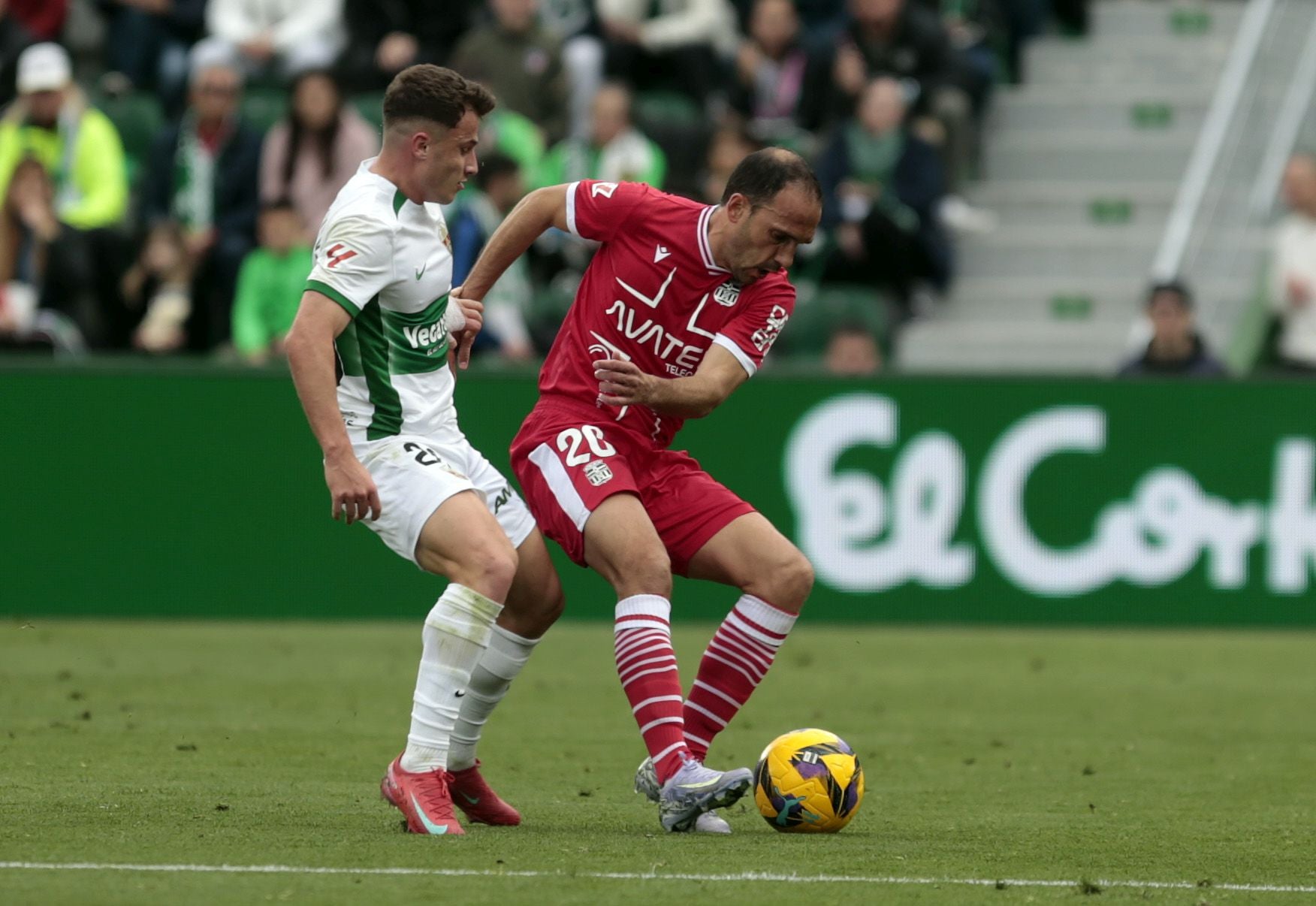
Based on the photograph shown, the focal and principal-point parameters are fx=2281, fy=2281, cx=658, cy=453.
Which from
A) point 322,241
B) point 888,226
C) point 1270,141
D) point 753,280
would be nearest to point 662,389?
point 753,280

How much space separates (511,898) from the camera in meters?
5.48

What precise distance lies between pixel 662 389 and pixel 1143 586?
7861 millimetres

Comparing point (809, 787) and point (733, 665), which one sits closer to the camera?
point (809, 787)

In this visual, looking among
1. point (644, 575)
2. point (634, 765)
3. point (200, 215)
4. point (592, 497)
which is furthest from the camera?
point (200, 215)

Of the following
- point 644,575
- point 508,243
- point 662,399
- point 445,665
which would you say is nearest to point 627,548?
point 644,575

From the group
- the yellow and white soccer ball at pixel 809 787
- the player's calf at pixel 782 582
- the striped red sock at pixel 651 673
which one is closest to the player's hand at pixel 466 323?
the striped red sock at pixel 651 673

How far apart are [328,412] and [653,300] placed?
1409 millimetres

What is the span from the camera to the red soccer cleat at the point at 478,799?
23.2ft

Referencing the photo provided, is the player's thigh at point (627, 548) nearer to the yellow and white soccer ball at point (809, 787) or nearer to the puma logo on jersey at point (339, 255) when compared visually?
the yellow and white soccer ball at point (809, 787)

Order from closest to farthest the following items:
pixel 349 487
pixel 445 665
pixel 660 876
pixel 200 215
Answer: pixel 660 876 → pixel 349 487 → pixel 445 665 → pixel 200 215

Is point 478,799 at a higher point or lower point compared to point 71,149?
higher

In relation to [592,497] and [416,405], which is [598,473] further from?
[416,405]

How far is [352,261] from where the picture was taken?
667 cm

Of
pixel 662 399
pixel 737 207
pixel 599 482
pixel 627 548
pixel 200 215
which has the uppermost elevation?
→ pixel 737 207
